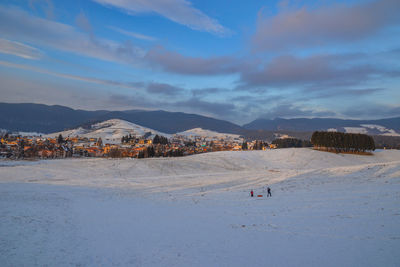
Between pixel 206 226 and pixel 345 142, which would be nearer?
pixel 206 226

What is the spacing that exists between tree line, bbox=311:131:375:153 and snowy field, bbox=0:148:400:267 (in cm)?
6004

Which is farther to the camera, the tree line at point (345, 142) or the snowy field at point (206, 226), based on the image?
the tree line at point (345, 142)

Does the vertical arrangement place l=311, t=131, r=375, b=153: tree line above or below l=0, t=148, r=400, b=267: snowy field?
above

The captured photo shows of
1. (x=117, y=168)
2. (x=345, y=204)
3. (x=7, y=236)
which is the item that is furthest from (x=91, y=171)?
(x=345, y=204)

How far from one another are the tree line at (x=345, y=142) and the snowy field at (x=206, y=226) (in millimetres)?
60044

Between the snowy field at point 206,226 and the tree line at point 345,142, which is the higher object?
the tree line at point 345,142

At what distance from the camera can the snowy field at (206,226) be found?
1202 centimetres

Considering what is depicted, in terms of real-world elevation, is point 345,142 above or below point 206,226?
above

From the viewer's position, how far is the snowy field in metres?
12.0

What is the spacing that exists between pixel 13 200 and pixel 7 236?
12.2 metres

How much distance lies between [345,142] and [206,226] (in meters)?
91.3

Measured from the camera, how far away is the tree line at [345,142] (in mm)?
89650

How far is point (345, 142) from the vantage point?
89.7m

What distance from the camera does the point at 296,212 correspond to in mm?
19984
